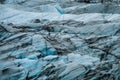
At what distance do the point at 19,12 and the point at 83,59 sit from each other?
551 cm

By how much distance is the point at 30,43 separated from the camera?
373 inches

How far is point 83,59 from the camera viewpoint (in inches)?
338

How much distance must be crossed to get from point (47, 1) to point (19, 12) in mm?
2992

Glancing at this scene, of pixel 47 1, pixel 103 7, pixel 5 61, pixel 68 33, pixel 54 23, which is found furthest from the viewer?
pixel 47 1

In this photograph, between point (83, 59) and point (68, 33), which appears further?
point (68, 33)

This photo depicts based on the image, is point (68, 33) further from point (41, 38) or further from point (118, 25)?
point (118, 25)

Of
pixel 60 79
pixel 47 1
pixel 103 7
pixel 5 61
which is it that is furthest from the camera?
pixel 47 1

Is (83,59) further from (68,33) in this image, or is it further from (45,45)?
(68,33)

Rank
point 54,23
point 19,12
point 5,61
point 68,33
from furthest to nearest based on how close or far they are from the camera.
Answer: point 19,12
point 54,23
point 68,33
point 5,61

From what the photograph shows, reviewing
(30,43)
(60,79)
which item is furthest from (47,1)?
(60,79)

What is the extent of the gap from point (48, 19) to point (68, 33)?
1813 mm

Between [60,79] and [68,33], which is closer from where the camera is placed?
[60,79]

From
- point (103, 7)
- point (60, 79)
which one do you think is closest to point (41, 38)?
point (60, 79)

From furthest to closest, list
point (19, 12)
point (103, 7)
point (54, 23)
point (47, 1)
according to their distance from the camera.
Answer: point (47, 1)
point (103, 7)
point (19, 12)
point (54, 23)
